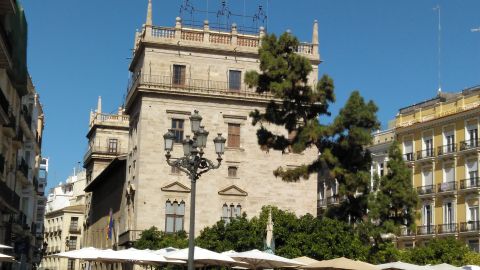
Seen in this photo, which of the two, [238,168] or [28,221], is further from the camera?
[28,221]

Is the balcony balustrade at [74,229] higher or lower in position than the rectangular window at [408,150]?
lower

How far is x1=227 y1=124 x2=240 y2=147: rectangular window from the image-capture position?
136 ft

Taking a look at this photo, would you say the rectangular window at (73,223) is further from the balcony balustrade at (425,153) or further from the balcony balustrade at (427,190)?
the balcony balustrade at (427,190)

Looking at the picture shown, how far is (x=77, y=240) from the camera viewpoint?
301ft

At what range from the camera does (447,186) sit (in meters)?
49.6

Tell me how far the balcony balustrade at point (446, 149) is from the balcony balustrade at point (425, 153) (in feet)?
2.31

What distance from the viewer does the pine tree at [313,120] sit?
88.5 feet

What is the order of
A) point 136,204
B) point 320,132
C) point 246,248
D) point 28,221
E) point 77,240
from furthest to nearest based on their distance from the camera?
point 77,240 → point 28,221 → point 136,204 → point 246,248 → point 320,132

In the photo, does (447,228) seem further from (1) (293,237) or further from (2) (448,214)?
(1) (293,237)

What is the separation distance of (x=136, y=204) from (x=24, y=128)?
7.90 meters

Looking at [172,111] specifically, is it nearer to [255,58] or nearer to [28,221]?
[255,58]

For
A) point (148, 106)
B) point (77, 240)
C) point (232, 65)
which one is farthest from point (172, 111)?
point (77, 240)

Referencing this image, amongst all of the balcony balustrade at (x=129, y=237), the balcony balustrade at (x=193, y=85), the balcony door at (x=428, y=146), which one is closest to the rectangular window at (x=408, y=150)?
the balcony door at (x=428, y=146)

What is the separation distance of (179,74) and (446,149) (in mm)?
18543
